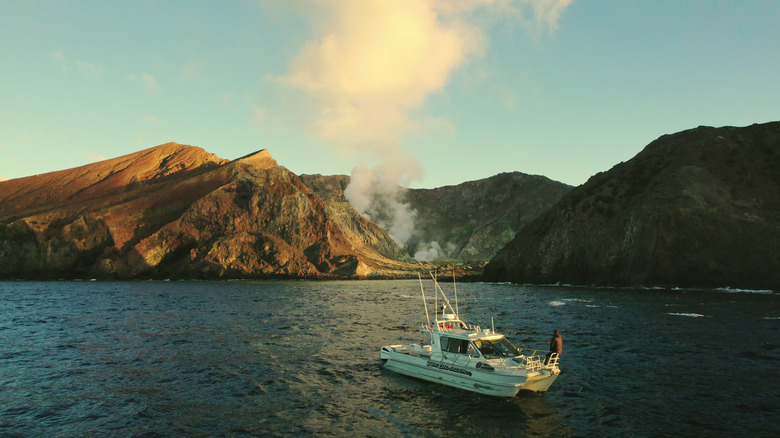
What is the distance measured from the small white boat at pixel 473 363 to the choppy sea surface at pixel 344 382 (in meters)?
0.76

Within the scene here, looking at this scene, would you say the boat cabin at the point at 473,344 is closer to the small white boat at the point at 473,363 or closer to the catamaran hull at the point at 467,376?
the small white boat at the point at 473,363

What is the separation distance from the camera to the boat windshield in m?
24.9

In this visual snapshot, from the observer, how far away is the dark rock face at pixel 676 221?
93.2 m

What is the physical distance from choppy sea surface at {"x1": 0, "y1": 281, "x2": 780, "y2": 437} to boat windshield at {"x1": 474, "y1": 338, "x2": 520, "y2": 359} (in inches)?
102

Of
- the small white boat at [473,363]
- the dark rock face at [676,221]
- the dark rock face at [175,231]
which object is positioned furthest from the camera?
the dark rock face at [175,231]

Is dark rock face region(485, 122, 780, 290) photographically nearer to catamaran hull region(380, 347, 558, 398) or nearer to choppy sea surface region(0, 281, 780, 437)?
choppy sea surface region(0, 281, 780, 437)

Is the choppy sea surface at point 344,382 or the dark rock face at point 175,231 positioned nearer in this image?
the choppy sea surface at point 344,382

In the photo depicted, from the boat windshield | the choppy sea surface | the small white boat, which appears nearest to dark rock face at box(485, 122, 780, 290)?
the choppy sea surface

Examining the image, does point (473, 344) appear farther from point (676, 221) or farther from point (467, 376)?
point (676, 221)

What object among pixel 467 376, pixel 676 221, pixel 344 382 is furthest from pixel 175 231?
pixel 676 221

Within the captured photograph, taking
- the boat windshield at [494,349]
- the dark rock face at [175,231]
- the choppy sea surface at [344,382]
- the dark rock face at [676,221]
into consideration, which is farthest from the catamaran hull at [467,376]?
the dark rock face at [175,231]

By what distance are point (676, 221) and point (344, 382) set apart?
106402 millimetres

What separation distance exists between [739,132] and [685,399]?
139 m

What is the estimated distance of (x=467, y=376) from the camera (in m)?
24.2
